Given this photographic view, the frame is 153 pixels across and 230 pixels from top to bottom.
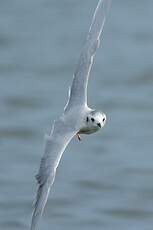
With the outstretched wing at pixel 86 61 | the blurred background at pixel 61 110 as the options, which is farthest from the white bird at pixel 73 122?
the blurred background at pixel 61 110

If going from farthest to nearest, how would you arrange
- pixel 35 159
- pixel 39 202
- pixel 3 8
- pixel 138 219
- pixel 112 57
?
pixel 3 8 < pixel 112 57 < pixel 35 159 < pixel 138 219 < pixel 39 202

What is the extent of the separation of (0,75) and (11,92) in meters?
0.63

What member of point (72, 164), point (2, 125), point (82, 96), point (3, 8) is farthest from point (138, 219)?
point (3, 8)

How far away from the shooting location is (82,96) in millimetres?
8109

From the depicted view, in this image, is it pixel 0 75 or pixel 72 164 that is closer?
pixel 72 164

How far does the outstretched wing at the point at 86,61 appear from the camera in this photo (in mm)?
8109

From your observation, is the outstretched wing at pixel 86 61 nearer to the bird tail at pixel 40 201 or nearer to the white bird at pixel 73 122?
the white bird at pixel 73 122

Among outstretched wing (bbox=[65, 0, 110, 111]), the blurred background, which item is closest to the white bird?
outstretched wing (bbox=[65, 0, 110, 111])

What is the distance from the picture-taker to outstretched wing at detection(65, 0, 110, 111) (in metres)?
8.11

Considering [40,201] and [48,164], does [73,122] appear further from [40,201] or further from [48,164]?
[40,201]

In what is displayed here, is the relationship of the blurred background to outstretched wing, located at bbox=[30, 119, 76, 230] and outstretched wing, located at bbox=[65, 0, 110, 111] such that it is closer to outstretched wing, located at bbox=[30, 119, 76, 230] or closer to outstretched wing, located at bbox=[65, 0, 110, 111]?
outstretched wing, located at bbox=[65, 0, 110, 111]

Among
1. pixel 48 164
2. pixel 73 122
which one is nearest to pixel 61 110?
pixel 73 122

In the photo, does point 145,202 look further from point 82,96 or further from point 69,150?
point 82,96

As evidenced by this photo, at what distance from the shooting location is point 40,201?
7.38 m
